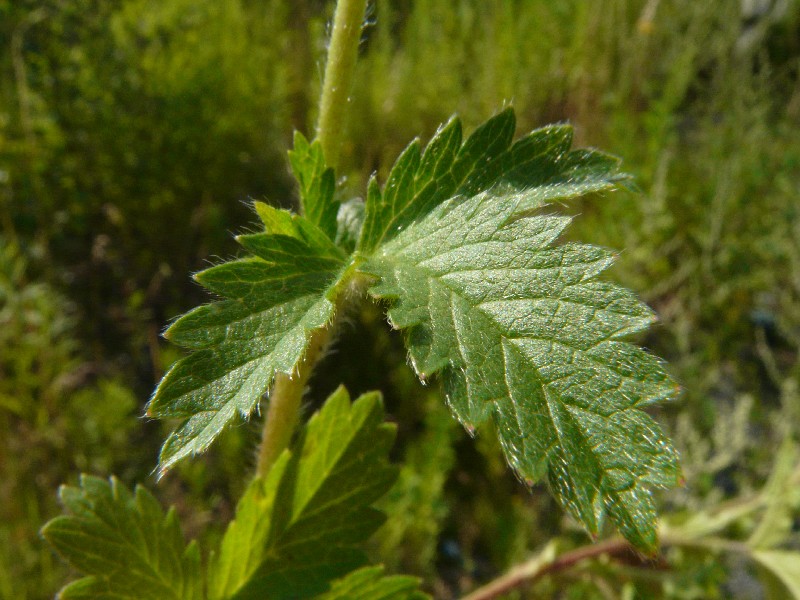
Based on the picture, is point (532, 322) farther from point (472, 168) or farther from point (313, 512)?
point (313, 512)

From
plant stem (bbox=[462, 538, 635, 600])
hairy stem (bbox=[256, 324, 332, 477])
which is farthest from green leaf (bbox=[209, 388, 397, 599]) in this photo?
plant stem (bbox=[462, 538, 635, 600])

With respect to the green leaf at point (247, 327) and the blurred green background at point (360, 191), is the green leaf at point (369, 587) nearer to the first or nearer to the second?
the green leaf at point (247, 327)

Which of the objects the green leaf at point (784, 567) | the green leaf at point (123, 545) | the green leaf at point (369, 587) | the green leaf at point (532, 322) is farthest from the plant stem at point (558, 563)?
the green leaf at point (532, 322)

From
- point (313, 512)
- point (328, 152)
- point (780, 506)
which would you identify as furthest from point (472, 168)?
point (780, 506)

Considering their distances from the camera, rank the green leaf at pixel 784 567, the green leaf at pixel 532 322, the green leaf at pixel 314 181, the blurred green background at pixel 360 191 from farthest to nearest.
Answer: the blurred green background at pixel 360 191 → the green leaf at pixel 784 567 → the green leaf at pixel 314 181 → the green leaf at pixel 532 322

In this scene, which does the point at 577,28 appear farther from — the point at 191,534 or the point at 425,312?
the point at 425,312

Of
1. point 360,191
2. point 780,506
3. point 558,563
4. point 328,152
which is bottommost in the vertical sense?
point 558,563

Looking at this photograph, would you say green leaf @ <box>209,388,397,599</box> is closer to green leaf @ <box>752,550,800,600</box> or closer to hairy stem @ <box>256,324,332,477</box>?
hairy stem @ <box>256,324,332,477</box>

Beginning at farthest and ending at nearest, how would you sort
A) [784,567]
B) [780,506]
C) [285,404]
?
[780,506], [784,567], [285,404]
